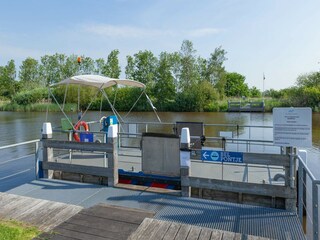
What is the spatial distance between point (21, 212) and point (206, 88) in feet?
144

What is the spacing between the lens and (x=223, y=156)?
16.9ft

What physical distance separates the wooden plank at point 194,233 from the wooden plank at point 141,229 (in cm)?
62

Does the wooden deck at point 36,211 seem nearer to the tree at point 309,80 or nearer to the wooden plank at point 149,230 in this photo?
the wooden plank at point 149,230

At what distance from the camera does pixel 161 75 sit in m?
52.4

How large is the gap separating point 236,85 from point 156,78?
33384 mm

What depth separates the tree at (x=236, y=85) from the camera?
249 feet

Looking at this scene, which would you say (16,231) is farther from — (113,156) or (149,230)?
(113,156)

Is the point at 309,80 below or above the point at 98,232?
above

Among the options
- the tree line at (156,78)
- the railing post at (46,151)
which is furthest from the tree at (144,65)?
the railing post at (46,151)

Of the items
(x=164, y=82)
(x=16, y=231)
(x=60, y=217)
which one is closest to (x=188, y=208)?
(x=60, y=217)

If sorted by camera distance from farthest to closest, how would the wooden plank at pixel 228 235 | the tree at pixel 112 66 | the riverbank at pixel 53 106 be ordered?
the tree at pixel 112 66 < the riverbank at pixel 53 106 < the wooden plank at pixel 228 235

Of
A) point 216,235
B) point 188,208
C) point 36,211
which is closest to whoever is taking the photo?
point 216,235

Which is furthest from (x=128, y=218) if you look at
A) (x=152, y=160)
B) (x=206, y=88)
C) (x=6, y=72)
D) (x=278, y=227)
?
(x=6, y=72)

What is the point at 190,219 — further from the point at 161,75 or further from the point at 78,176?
the point at 161,75
